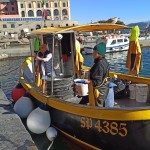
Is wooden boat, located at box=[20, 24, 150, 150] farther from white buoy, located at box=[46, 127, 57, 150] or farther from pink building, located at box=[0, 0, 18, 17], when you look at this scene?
pink building, located at box=[0, 0, 18, 17]

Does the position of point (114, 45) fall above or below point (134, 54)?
below

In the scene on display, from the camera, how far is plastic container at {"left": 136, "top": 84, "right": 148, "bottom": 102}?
26.2 ft

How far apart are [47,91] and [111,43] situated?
29.6 meters

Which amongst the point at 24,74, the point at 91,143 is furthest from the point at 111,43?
the point at 91,143

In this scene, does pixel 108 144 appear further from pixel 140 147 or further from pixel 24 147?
pixel 24 147

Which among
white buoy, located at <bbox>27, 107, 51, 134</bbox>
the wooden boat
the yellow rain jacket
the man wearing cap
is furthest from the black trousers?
the yellow rain jacket

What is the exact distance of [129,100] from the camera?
27.3 ft

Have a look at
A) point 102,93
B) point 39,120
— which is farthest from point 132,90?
point 39,120

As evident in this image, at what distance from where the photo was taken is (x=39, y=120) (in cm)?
815

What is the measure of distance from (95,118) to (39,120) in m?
2.19

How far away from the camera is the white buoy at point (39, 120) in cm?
818

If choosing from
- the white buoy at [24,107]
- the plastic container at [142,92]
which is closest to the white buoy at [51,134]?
the white buoy at [24,107]

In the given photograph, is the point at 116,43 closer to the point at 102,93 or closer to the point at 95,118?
the point at 102,93

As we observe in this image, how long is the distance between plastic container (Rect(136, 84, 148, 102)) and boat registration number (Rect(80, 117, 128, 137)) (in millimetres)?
1973
